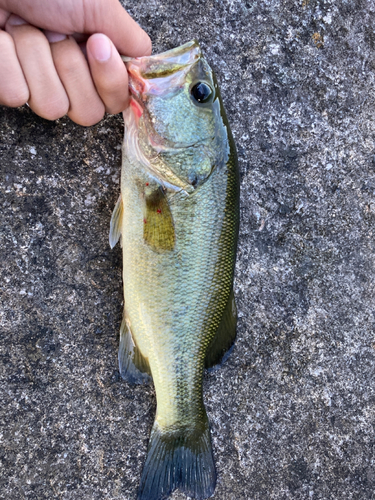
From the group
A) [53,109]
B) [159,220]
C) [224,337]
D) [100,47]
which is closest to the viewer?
[100,47]

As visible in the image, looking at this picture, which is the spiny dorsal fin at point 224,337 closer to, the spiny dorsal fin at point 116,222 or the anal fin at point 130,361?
the anal fin at point 130,361

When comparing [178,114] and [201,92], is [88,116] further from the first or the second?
[201,92]

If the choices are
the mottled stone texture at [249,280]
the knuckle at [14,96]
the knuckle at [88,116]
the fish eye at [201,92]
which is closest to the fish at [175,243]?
the fish eye at [201,92]

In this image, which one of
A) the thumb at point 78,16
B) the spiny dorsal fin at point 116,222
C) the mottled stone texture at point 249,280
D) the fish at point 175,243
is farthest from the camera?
the mottled stone texture at point 249,280

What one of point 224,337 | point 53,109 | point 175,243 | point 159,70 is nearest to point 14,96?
point 53,109

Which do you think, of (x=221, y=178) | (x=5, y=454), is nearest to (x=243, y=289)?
(x=221, y=178)

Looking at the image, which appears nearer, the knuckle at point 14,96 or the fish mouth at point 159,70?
the knuckle at point 14,96
